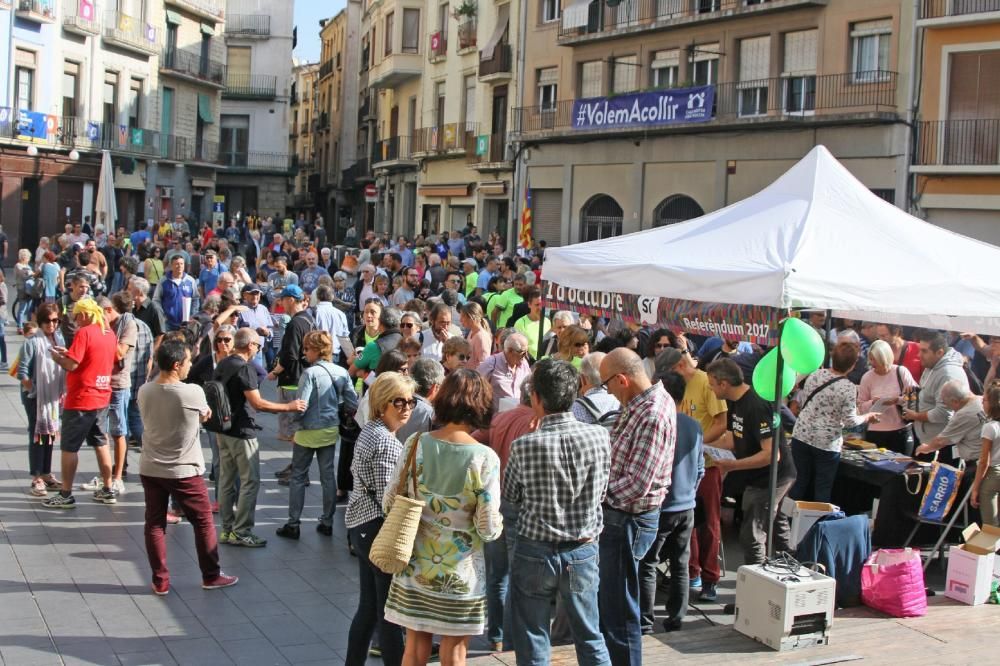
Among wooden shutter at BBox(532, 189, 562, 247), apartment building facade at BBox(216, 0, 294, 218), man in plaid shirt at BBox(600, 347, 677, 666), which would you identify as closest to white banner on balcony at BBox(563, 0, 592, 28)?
wooden shutter at BBox(532, 189, 562, 247)

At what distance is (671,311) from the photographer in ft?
29.2

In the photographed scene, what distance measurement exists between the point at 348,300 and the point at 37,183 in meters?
24.5

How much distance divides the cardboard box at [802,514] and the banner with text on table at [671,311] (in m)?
1.15

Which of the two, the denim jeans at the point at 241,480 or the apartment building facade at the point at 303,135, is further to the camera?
the apartment building facade at the point at 303,135

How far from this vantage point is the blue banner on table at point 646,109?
26.3m

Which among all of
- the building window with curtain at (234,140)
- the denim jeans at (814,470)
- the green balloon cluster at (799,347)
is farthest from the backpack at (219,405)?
the building window with curtain at (234,140)

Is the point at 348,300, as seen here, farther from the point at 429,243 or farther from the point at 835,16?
the point at 835,16

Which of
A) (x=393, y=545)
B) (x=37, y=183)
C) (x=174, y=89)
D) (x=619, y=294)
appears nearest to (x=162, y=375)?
(x=393, y=545)

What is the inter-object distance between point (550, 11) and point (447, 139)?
6997mm

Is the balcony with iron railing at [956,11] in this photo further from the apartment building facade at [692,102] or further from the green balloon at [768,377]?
the green balloon at [768,377]

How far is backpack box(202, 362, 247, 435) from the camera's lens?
8.01m

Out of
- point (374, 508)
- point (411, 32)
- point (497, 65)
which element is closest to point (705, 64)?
point (497, 65)

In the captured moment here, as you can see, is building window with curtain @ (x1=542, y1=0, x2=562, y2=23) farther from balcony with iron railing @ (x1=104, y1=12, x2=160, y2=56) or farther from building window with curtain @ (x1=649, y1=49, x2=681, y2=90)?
balcony with iron railing @ (x1=104, y1=12, x2=160, y2=56)

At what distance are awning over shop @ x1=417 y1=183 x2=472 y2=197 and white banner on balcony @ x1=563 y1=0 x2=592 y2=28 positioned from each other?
7656 millimetres
